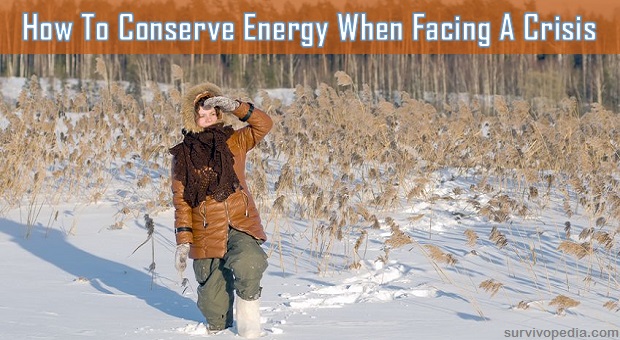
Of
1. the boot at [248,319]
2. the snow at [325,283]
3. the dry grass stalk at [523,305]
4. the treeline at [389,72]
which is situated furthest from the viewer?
the treeline at [389,72]

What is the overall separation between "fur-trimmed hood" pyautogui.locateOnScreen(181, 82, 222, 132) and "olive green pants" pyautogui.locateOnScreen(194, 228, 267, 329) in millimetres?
619

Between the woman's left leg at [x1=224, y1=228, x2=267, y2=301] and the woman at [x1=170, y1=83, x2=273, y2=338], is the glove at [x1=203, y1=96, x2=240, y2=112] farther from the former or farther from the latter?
the woman's left leg at [x1=224, y1=228, x2=267, y2=301]

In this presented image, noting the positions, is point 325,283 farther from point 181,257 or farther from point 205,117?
point 205,117

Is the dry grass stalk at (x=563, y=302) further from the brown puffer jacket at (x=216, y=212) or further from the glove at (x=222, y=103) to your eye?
the glove at (x=222, y=103)

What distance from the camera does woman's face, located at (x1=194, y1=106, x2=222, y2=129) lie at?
5.41m

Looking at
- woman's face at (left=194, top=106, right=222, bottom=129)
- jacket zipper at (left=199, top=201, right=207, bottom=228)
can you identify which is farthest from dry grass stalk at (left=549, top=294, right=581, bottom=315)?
woman's face at (left=194, top=106, right=222, bottom=129)

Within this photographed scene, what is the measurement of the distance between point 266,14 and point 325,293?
102 ft

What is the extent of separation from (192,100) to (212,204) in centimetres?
Result: 59

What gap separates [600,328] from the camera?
525 centimetres

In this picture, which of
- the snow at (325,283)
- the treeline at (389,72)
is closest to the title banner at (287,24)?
the treeline at (389,72)

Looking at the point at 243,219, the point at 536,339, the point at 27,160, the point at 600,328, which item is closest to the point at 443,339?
the point at 536,339

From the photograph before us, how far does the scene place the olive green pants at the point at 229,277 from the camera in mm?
5250

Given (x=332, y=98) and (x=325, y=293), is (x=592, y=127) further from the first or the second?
(x=325, y=293)

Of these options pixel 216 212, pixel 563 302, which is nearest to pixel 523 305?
pixel 563 302
